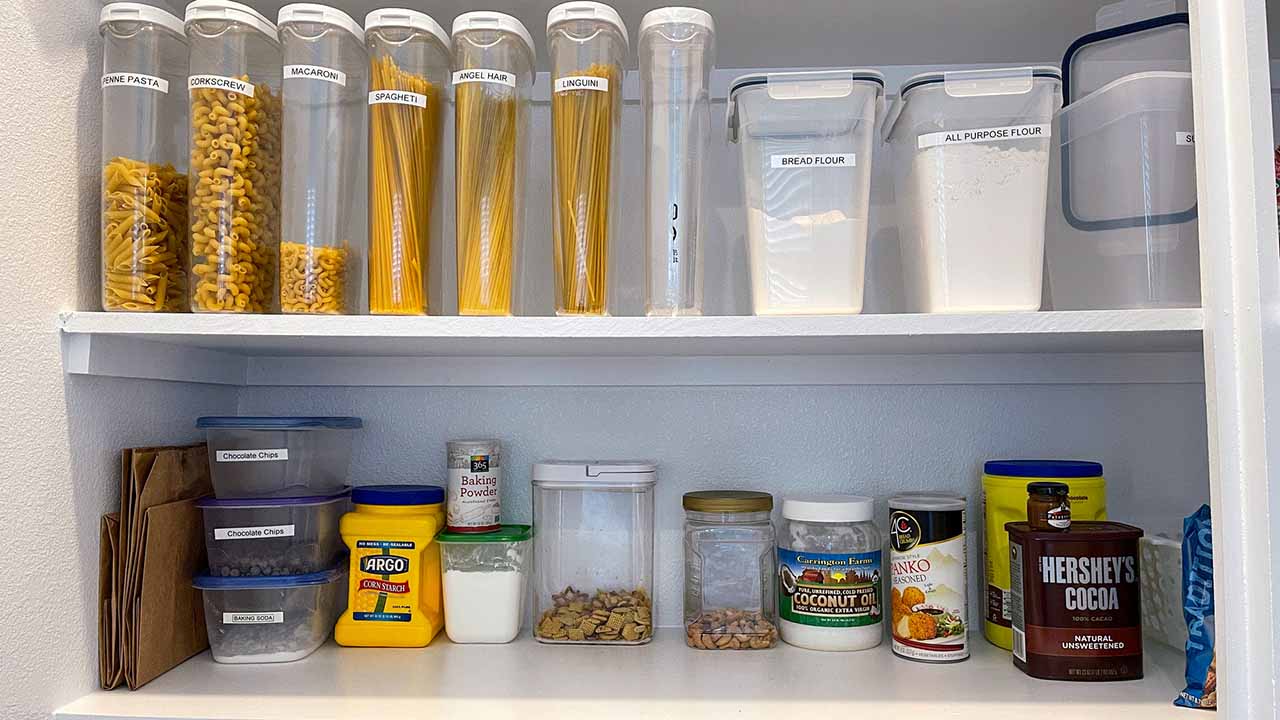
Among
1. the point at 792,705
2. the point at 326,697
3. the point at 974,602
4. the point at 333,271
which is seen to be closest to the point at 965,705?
the point at 792,705

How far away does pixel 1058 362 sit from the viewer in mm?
1289

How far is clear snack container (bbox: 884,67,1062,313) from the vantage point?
945 millimetres

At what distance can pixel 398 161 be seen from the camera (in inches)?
38.6

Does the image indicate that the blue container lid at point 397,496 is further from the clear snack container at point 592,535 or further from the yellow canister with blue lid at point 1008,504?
the yellow canister with blue lid at point 1008,504

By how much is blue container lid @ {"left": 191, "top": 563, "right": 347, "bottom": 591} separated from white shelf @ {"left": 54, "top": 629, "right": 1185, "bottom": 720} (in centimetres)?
9

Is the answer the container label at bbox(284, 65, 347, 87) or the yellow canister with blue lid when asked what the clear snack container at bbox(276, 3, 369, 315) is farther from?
the yellow canister with blue lid

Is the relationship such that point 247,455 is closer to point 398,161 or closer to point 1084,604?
point 398,161

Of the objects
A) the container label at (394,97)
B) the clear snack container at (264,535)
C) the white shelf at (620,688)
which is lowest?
the white shelf at (620,688)

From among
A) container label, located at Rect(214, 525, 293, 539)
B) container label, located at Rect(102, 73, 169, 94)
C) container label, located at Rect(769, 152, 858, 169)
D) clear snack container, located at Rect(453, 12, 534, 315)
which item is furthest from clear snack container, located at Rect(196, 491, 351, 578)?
container label, located at Rect(769, 152, 858, 169)

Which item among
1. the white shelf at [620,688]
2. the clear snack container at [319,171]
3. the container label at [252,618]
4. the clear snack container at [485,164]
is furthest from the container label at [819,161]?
the container label at [252,618]

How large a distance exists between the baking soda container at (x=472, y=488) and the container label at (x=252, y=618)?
0.75 ft

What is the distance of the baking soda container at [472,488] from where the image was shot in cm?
121

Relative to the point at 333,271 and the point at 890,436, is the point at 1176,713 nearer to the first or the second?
the point at 890,436

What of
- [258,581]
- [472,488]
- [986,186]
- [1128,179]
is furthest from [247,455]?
[1128,179]
